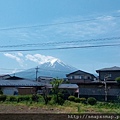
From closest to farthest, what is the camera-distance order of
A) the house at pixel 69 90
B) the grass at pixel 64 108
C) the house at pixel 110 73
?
the grass at pixel 64 108 → the house at pixel 69 90 → the house at pixel 110 73

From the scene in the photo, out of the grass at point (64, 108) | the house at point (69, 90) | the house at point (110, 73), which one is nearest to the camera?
the grass at point (64, 108)

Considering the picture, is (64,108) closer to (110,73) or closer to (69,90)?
(69,90)

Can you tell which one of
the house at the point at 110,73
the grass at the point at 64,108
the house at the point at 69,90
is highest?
the house at the point at 110,73

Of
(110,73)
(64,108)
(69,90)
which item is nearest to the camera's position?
(64,108)

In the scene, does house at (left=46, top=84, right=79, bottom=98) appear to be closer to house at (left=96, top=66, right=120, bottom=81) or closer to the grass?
house at (left=96, top=66, right=120, bottom=81)

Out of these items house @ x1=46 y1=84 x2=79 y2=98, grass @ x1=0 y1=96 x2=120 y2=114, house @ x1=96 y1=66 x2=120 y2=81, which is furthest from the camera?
house @ x1=96 y1=66 x2=120 y2=81

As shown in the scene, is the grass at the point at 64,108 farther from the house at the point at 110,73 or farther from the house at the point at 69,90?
the house at the point at 110,73

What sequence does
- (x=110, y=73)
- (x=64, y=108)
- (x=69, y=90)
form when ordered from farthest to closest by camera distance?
1. (x=110, y=73)
2. (x=69, y=90)
3. (x=64, y=108)

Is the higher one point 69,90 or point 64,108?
point 69,90

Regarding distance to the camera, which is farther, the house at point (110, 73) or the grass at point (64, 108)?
the house at point (110, 73)

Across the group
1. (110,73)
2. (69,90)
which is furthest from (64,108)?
(110,73)

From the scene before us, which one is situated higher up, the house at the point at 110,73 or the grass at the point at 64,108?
the house at the point at 110,73

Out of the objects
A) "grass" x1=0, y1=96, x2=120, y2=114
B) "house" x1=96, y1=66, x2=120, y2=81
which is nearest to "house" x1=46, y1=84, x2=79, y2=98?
"house" x1=96, y1=66, x2=120, y2=81

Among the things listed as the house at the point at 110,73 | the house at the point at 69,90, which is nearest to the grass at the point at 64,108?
the house at the point at 69,90
